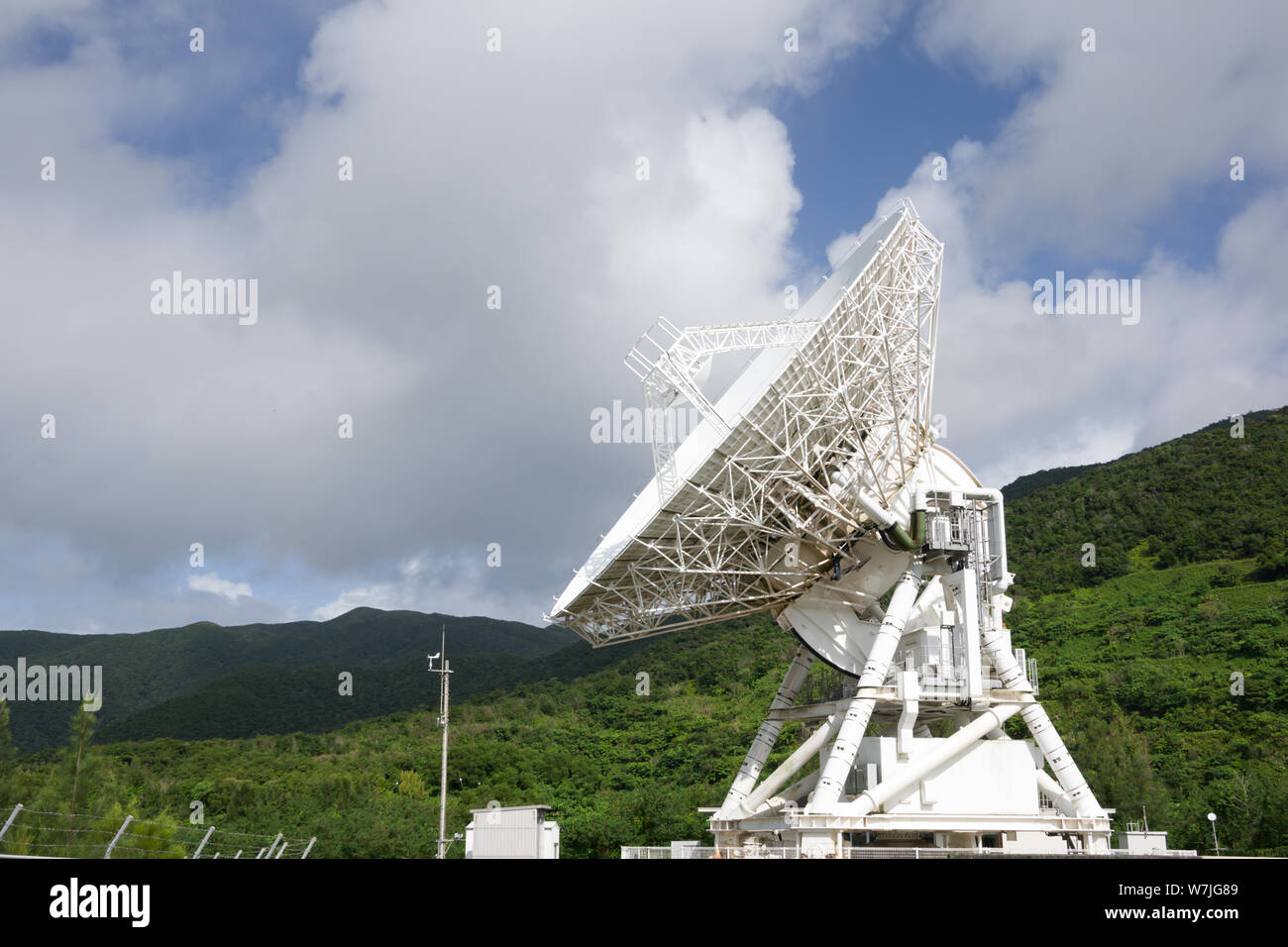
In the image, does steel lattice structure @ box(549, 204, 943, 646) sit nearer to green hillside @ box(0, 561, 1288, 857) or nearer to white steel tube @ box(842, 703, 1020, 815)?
white steel tube @ box(842, 703, 1020, 815)

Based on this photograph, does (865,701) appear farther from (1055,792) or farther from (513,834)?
(513,834)

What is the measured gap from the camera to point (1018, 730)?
4878 centimetres

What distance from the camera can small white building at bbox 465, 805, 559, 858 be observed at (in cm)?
2752

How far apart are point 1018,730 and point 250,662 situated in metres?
130

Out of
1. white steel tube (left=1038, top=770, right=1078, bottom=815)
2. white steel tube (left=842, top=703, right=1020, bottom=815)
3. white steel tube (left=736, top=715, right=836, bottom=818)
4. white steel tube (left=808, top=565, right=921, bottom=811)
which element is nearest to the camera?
white steel tube (left=808, top=565, right=921, bottom=811)

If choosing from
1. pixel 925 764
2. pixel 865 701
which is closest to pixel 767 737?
pixel 865 701

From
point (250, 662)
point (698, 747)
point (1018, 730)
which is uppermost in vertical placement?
point (250, 662)

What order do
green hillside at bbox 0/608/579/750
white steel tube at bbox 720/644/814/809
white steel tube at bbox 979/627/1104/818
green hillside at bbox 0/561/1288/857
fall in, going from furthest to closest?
1. green hillside at bbox 0/608/579/750
2. green hillside at bbox 0/561/1288/857
3. white steel tube at bbox 720/644/814/809
4. white steel tube at bbox 979/627/1104/818

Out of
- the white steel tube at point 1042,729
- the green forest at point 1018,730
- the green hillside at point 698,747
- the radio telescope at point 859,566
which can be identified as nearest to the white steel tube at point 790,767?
the radio telescope at point 859,566

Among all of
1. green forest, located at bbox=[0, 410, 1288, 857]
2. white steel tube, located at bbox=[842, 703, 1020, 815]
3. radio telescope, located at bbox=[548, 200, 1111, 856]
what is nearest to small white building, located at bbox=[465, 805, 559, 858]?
radio telescope, located at bbox=[548, 200, 1111, 856]

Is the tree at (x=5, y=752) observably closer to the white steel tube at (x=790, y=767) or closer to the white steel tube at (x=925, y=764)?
the white steel tube at (x=790, y=767)

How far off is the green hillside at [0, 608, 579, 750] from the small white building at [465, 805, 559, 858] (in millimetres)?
67347
